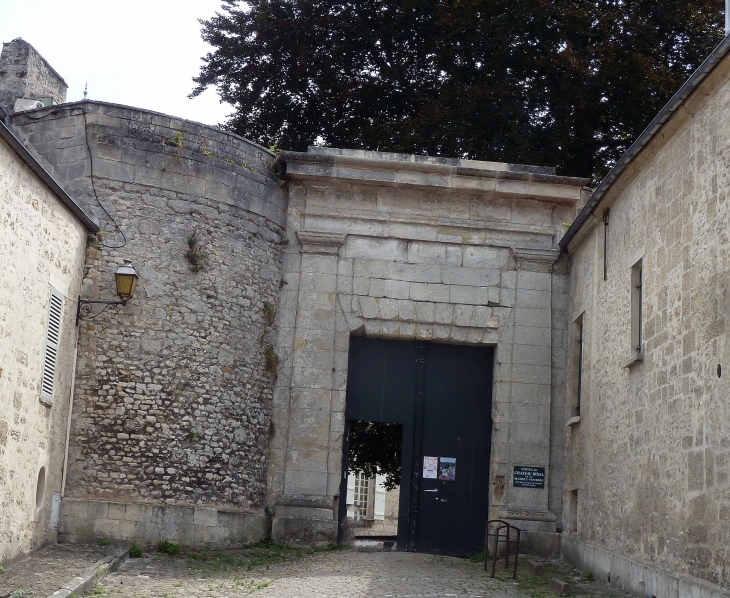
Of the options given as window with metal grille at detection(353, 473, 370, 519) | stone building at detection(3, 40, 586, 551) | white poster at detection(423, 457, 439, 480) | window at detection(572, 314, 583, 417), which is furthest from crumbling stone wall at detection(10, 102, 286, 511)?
window with metal grille at detection(353, 473, 370, 519)

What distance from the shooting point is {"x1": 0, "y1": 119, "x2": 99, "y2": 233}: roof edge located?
768 cm

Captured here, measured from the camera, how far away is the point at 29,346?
871cm

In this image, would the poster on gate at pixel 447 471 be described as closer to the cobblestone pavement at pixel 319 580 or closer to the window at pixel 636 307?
the cobblestone pavement at pixel 319 580

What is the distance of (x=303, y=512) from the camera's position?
11.6m

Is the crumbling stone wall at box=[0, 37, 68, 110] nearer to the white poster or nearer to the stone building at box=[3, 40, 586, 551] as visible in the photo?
the stone building at box=[3, 40, 586, 551]

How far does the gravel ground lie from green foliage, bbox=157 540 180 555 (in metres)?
0.15

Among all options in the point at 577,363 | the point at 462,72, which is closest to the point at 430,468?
the point at 577,363

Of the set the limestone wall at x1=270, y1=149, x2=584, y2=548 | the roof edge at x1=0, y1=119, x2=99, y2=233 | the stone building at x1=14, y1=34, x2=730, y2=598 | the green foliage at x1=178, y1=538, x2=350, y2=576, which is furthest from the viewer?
the limestone wall at x1=270, y1=149, x2=584, y2=548

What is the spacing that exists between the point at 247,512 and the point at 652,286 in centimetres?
534

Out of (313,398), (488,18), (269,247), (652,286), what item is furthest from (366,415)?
(488,18)

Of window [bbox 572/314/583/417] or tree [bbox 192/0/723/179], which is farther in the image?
tree [bbox 192/0/723/179]

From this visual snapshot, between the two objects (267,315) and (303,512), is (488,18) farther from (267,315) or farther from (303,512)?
(303,512)

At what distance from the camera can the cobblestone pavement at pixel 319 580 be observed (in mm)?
8227

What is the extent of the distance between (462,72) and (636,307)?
328 inches
